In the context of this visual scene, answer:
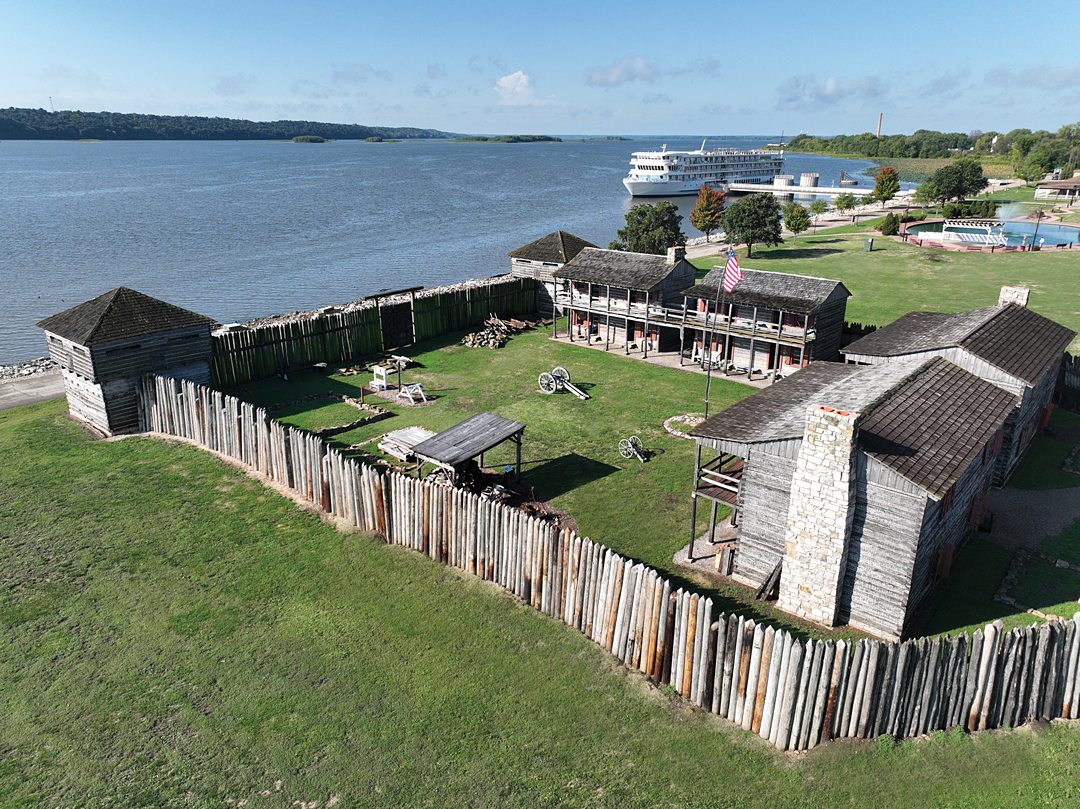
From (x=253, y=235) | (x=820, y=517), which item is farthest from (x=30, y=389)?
(x=253, y=235)

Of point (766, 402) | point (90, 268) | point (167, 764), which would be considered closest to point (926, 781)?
point (766, 402)

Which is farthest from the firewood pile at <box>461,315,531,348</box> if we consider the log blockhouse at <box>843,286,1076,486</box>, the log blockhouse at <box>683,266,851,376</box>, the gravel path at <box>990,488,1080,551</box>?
the gravel path at <box>990,488,1080,551</box>

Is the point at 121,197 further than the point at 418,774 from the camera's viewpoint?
Yes

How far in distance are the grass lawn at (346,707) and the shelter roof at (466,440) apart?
281cm

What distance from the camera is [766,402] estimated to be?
18.4 meters

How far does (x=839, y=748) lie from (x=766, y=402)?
8.90 m

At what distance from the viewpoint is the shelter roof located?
1897cm

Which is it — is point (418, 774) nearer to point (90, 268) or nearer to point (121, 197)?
point (90, 268)

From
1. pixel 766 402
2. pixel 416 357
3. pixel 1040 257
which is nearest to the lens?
pixel 766 402

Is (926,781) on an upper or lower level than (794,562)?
lower

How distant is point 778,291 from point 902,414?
53.8 ft

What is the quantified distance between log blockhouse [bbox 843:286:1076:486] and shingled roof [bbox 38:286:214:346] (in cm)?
2341

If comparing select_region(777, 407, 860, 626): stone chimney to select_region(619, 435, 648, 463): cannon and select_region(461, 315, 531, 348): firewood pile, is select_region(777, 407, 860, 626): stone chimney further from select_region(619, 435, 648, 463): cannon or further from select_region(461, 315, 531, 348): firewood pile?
select_region(461, 315, 531, 348): firewood pile

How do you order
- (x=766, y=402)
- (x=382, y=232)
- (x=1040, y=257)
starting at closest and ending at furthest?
(x=766, y=402) → (x=1040, y=257) → (x=382, y=232)
